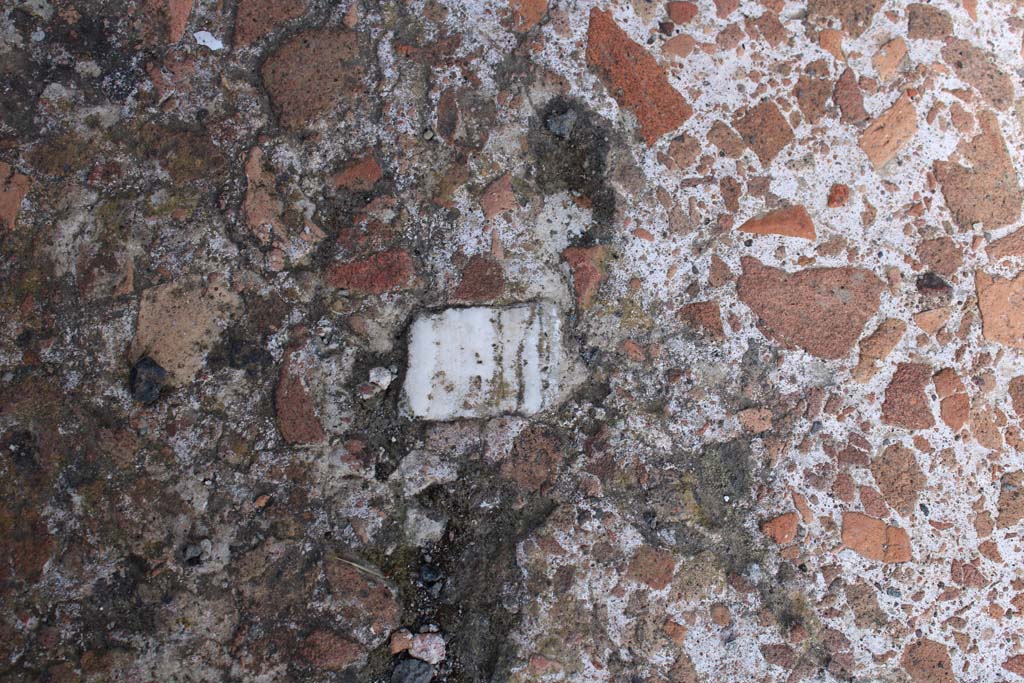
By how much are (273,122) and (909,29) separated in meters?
1.53

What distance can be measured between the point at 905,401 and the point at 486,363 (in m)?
0.97

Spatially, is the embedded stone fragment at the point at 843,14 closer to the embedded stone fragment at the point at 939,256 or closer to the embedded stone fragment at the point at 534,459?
the embedded stone fragment at the point at 939,256

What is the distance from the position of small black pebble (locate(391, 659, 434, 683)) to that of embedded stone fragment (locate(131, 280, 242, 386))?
832 millimetres

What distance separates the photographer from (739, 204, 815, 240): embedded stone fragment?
1.65 metres

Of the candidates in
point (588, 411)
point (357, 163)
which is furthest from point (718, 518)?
point (357, 163)

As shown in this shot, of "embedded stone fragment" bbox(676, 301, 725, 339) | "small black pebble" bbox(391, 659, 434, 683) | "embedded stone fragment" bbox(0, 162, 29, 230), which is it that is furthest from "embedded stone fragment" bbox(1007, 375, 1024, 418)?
"embedded stone fragment" bbox(0, 162, 29, 230)

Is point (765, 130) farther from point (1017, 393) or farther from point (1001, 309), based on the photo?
point (1017, 393)

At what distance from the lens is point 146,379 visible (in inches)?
64.5

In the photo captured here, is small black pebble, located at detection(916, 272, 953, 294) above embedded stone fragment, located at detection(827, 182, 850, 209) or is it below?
below

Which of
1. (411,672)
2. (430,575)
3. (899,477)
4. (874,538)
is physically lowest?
(411,672)

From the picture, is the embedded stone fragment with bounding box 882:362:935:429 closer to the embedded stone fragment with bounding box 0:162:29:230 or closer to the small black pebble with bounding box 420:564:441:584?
the small black pebble with bounding box 420:564:441:584

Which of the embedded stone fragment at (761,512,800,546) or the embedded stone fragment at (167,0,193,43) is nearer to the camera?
the embedded stone fragment at (761,512,800,546)

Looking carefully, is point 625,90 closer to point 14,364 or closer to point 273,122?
point 273,122

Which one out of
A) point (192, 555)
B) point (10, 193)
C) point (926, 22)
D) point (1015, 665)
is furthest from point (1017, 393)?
point (10, 193)
